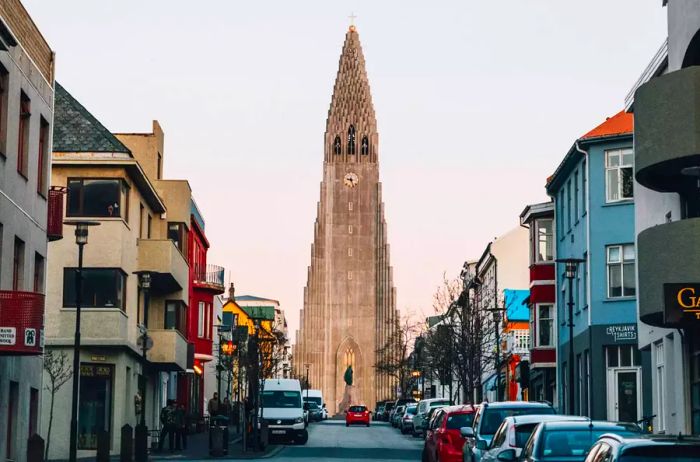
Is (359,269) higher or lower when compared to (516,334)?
higher

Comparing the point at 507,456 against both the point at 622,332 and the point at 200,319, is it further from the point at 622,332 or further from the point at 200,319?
the point at 200,319

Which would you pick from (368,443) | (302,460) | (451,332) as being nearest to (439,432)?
(302,460)

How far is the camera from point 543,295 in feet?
194

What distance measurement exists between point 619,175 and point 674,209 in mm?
15996

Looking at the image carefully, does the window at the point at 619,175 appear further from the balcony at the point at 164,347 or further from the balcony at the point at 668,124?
the balcony at the point at 668,124

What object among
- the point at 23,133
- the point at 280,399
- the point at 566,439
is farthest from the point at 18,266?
the point at 280,399

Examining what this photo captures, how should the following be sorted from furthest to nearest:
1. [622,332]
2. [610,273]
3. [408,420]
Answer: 1. [408,420]
2. [610,273]
3. [622,332]

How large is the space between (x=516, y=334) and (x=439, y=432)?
48.5 meters

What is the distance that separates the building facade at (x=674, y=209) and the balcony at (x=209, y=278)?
42403mm

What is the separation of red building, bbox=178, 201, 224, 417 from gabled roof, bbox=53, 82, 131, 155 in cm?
2198

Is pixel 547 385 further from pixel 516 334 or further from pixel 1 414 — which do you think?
pixel 1 414

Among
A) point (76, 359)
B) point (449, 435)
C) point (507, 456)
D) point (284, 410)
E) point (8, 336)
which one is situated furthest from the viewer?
point (284, 410)

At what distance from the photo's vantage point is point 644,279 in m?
29.8

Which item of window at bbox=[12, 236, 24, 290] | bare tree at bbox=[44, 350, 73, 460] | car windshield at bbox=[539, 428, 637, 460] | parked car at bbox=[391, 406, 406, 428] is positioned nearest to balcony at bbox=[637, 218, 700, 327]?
car windshield at bbox=[539, 428, 637, 460]
